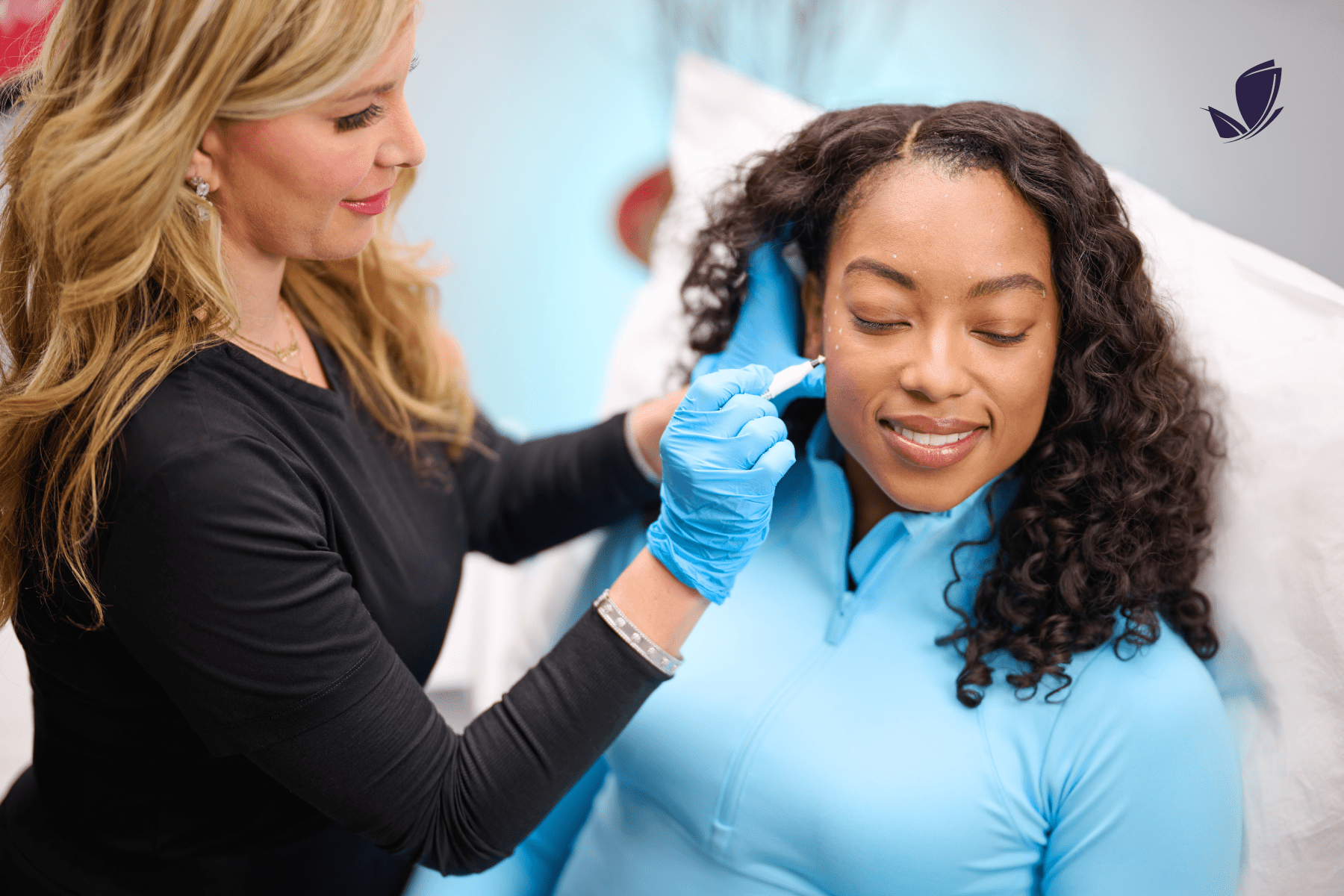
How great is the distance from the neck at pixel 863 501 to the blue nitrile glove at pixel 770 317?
11 cm

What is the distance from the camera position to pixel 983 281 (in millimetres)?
890

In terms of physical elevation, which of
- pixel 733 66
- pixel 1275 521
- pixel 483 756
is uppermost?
pixel 733 66

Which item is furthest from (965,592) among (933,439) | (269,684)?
(269,684)

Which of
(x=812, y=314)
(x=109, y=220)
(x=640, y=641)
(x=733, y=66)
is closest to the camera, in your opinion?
(x=109, y=220)

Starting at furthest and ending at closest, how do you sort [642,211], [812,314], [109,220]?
[642,211] < [812,314] < [109,220]

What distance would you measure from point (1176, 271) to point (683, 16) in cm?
131

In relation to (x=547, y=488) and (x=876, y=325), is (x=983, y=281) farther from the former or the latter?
(x=547, y=488)

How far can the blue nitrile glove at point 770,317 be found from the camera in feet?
3.68

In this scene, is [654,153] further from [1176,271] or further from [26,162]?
[26,162]

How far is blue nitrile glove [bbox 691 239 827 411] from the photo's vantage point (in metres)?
1.12

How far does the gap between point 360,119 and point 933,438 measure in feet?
2.11

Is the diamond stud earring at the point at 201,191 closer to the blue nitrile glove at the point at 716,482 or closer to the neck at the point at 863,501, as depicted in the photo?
the blue nitrile glove at the point at 716,482

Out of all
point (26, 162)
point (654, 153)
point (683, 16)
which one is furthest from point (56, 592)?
point (654, 153)

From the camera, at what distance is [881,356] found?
95 centimetres
